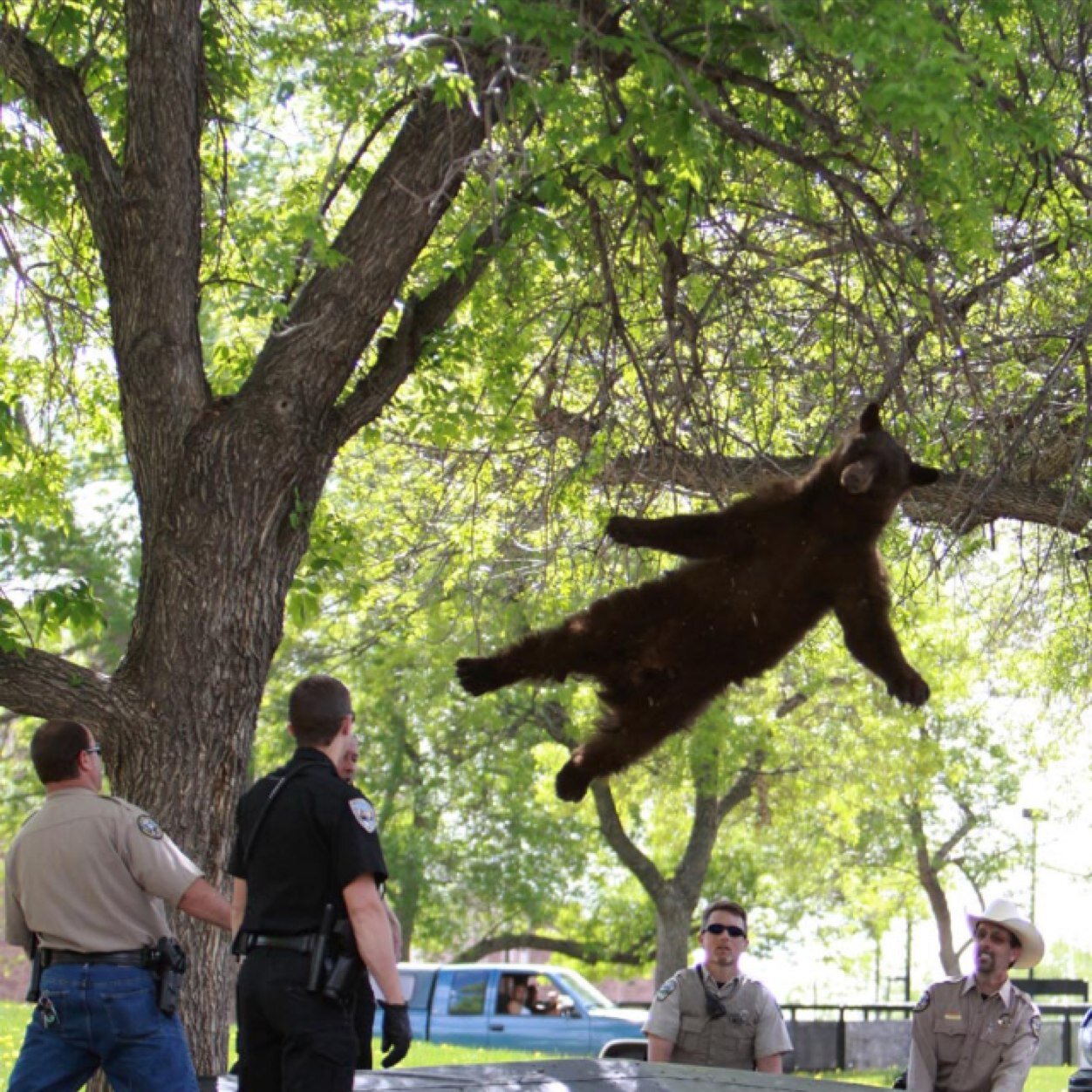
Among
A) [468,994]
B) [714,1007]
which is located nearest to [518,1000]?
[468,994]

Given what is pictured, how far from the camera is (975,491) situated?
8695 millimetres

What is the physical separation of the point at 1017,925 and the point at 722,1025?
1287 mm

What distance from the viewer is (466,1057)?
16.0m

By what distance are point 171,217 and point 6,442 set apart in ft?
5.09

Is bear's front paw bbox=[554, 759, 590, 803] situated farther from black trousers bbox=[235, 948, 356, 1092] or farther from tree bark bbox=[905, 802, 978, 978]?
tree bark bbox=[905, 802, 978, 978]

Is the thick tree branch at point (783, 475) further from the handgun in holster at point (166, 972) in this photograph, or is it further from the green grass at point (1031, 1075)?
the green grass at point (1031, 1075)

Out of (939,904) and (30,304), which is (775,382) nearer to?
(30,304)

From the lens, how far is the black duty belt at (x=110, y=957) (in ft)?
16.6

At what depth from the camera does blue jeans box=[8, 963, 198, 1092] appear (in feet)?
16.4

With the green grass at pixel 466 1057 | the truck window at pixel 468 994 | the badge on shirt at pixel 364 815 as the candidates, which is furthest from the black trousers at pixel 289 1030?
the truck window at pixel 468 994

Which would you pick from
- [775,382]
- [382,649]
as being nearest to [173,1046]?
[775,382]

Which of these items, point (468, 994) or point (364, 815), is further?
point (468, 994)

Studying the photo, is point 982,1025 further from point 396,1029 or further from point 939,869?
point 939,869

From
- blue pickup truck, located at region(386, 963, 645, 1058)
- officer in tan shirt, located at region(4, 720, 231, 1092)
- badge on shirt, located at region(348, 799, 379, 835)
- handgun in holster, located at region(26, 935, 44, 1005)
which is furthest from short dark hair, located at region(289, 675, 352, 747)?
blue pickup truck, located at region(386, 963, 645, 1058)
